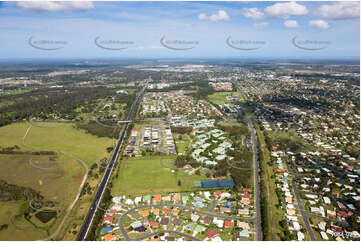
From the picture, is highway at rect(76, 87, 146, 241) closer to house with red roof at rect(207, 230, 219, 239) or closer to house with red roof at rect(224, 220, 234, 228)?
house with red roof at rect(207, 230, 219, 239)

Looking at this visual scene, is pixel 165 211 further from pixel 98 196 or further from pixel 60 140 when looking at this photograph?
pixel 60 140

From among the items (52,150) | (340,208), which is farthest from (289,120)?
(52,150)

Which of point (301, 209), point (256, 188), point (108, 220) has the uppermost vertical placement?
point (256, 188)

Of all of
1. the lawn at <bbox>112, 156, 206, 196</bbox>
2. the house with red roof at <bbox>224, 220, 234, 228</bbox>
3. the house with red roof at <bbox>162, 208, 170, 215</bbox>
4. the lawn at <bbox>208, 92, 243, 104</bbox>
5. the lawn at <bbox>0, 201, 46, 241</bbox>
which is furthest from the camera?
the lawn at <bbox>208, 92, 243, 104</bbox>

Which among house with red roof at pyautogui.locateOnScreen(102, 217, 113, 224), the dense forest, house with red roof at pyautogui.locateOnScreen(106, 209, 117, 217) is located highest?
the dense forest

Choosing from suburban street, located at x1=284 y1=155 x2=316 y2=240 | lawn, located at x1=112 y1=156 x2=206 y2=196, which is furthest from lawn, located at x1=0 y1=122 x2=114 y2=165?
suburban street, located at x1=284 y1=155 x2=316 y2=240

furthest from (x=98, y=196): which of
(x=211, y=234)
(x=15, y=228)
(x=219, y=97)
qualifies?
(x=219, y=97)

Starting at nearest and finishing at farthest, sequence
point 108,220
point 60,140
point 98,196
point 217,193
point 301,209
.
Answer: point 108,220 → point 301,209 → point 98,196 → point 217,193 → point 60,140

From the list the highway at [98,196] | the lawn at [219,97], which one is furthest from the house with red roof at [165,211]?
the lawn at [219,97]
